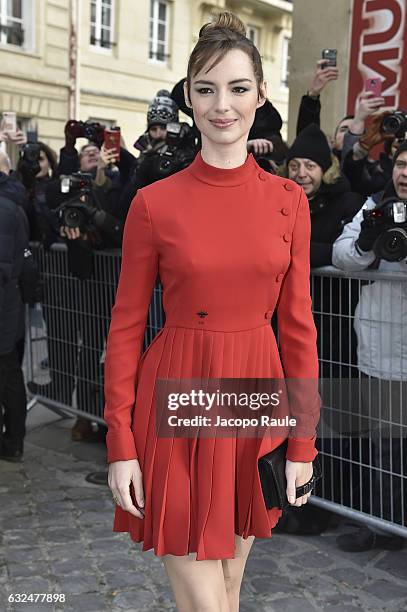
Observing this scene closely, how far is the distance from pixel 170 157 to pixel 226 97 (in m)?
2.81

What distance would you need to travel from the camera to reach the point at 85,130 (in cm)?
584

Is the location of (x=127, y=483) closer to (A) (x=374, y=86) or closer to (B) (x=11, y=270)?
(B) (x=11, y=270)

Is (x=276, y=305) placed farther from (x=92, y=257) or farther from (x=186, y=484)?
(x=92, y=257)

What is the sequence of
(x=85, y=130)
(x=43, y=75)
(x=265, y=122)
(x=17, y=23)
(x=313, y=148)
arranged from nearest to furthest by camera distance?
1. (x=313, y=148)
2. (x=265, y=122)
3. (x=85, y=130)
4. (x=17, y=23)
5. (x=43, y=75)

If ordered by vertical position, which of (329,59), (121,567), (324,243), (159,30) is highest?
(159,30)

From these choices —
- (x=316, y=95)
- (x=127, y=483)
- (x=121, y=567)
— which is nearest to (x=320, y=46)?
(x=316, y=95)

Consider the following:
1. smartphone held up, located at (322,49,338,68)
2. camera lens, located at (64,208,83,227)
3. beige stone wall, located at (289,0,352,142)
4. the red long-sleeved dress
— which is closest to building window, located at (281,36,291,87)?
beige stone wall, located at (289,0,352,142)

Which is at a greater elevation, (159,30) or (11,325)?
(159,30)

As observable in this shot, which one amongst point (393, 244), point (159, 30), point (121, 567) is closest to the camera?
point (393, 244)

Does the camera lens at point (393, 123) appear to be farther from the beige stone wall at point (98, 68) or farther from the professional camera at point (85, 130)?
the beige stone wall at point (98, 68)

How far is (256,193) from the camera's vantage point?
2.07 meters

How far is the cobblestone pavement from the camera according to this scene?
3.29 meters

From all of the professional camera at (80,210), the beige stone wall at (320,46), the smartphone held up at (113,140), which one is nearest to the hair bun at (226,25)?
the professional camera at (80,210)

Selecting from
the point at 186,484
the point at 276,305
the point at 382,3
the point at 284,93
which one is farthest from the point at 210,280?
the point at 284,93
